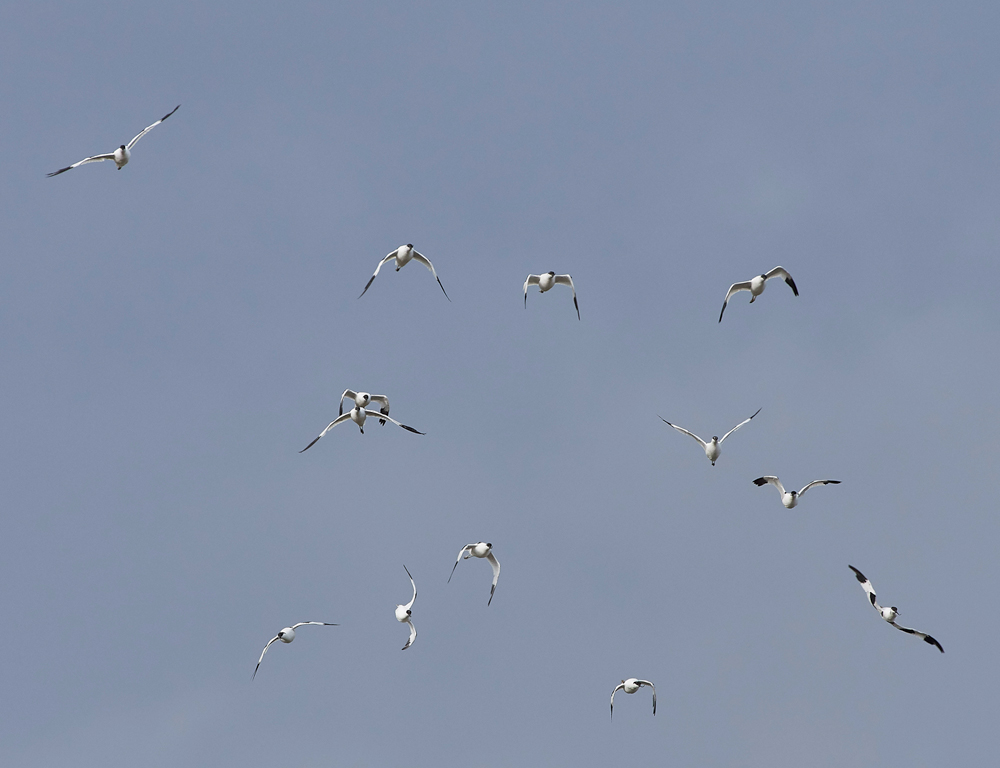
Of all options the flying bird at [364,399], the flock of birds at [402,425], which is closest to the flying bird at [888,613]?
the flock of birds at [402,425]

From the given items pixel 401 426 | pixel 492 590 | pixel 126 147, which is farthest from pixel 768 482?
pixel 126 147

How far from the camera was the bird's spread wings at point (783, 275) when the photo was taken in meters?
57.2

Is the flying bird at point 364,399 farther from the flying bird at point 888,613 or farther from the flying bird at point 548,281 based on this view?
the flying bird at point 888,613

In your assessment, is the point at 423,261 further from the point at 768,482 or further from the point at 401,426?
the point at 768,482

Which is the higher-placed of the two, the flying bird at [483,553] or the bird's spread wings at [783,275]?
the bird's spread wings at [783,275]

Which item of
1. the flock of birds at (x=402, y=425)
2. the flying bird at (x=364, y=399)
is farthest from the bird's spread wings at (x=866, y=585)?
the flying bird at (x=364, y=399)

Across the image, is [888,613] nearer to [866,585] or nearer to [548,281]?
[866,585]

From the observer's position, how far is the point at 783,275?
58.0m

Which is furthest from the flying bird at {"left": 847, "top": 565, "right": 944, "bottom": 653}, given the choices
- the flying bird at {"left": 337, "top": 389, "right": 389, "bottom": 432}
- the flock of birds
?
the flying bird at {"left": 337, "top": 389, "right": 389, "bottom": 432}

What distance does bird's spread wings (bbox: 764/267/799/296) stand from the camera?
57.2 metres

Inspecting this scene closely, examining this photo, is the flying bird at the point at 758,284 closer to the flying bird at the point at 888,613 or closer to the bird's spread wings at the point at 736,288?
the bird's spread wings at the point at 736,288

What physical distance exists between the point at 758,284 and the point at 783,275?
5.90 ft

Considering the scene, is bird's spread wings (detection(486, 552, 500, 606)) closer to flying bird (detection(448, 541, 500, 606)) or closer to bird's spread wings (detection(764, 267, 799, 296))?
flying bird (detection(448, 541, 500, 606))

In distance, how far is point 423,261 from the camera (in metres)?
58.2
